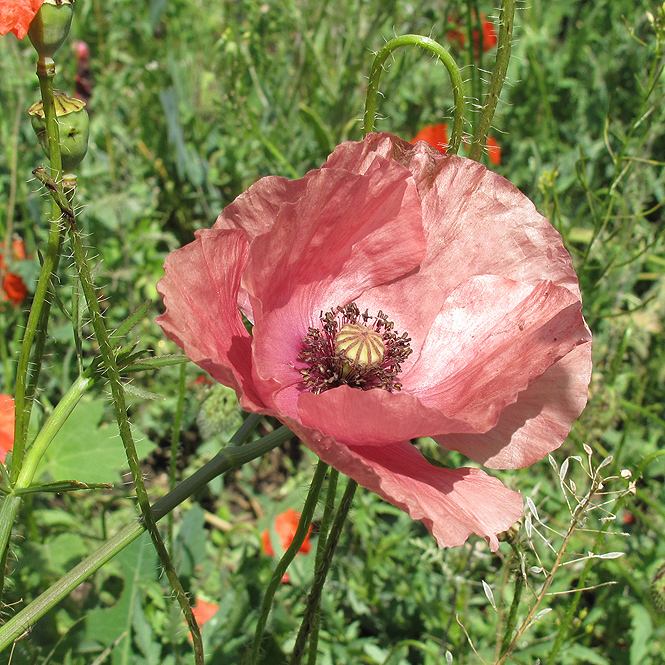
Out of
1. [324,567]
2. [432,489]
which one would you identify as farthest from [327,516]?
[432,489]

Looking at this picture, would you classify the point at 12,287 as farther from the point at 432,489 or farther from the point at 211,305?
the point at 432,489

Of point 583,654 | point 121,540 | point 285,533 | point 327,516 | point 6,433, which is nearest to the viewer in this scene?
point 121,540

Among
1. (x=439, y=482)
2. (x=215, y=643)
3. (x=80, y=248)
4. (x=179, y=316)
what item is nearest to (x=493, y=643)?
(x=215, y=643)

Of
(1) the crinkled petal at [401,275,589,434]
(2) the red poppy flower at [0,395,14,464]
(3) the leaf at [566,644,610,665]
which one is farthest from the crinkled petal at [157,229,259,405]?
(3) the leaf at [566,644,610,665]

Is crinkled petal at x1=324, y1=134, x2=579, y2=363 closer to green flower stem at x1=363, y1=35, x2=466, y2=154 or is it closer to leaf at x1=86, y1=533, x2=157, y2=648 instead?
green flower stem at x1=363, y1=35, x2=466, y2=154

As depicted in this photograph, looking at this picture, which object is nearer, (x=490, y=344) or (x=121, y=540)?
(x=121, y=540)

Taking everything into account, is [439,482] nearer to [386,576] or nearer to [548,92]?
[386,576]

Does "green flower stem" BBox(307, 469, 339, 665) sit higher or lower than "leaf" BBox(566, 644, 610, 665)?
higher
